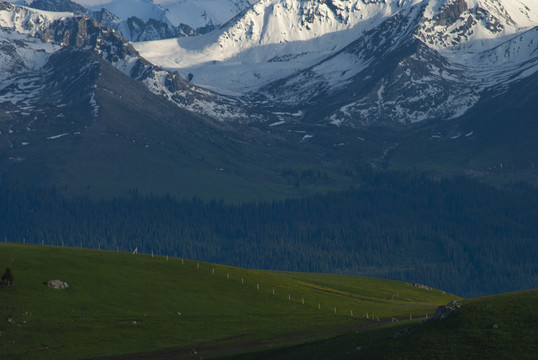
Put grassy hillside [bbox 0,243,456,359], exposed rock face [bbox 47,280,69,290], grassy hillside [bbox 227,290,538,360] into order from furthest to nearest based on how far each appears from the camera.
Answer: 1. exposed rock face [bbox 47,280,69,290]
2. grassy hillside [bbox 0,243,456,359]
3. grassy hillside [bbox 227,290,538,360]

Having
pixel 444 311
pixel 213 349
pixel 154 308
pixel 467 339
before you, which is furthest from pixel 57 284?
pixel 467 339

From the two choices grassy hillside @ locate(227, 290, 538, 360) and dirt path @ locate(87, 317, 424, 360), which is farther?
dirt path @ locate(87, 317, 424, 360)

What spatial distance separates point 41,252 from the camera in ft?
468

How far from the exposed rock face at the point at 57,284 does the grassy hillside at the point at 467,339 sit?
4037 cm

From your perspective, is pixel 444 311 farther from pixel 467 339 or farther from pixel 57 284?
pixel 57 284

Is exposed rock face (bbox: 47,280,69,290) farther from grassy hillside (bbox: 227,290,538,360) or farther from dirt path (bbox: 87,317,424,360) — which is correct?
grassy hillside (bbox: 227,290,538,360)

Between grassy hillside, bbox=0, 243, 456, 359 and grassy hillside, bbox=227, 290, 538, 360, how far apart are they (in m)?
18.5

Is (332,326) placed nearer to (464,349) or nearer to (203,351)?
(203,351)

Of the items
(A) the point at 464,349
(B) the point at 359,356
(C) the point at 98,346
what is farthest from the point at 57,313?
(A) the point at 464,349

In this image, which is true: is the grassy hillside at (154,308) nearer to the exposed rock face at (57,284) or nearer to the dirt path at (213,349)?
the dirt path at (213,349)

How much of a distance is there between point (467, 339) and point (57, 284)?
2456 inches

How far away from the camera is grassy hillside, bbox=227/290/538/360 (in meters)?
83.4

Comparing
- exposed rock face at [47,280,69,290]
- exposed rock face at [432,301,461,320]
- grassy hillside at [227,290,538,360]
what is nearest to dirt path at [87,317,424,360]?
grassy hillside at [227,290,538,360]

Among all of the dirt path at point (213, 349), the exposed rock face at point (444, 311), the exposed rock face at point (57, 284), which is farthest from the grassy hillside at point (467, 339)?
the exposed rock face at point (57, 284)
